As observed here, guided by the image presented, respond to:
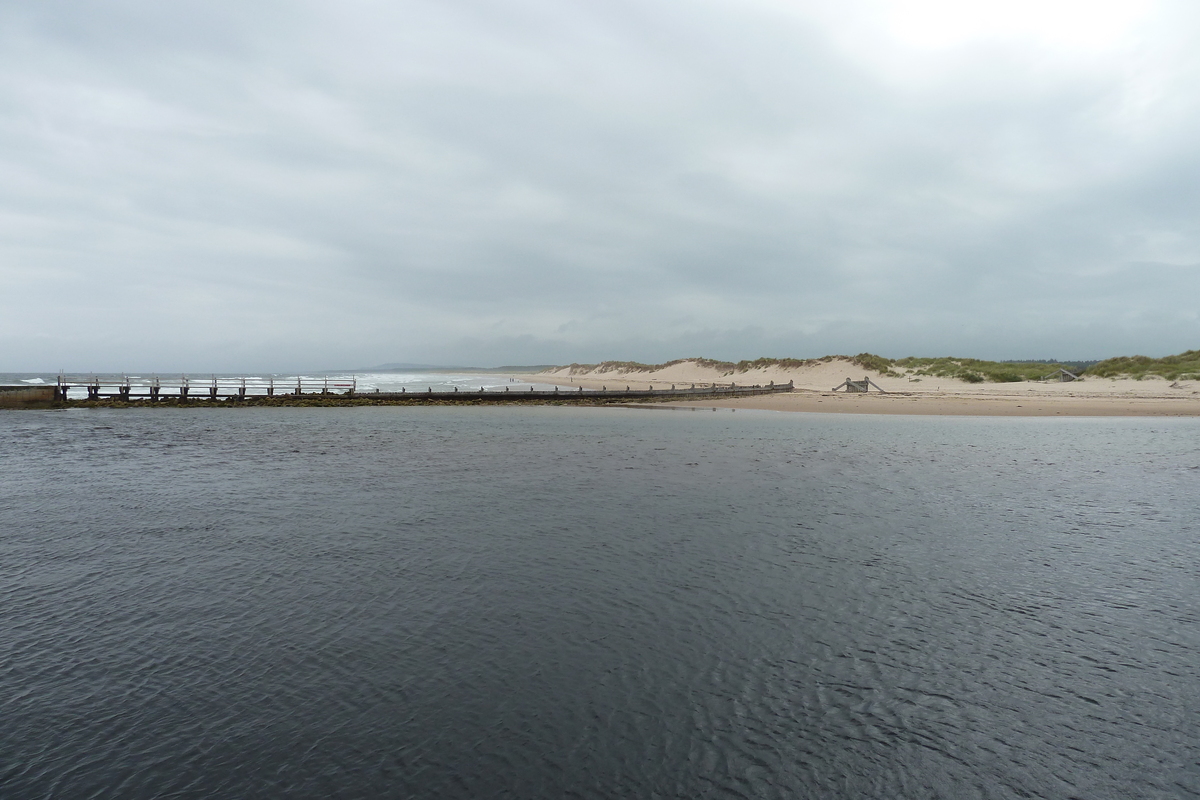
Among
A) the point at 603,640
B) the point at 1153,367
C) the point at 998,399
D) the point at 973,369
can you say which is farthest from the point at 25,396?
the point at 1153,367

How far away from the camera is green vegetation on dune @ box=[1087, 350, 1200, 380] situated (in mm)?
50188

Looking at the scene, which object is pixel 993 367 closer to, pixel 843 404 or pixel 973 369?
pixel 973 369

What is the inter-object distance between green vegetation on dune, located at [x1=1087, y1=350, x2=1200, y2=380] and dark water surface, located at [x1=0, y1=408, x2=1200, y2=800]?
46.9 m

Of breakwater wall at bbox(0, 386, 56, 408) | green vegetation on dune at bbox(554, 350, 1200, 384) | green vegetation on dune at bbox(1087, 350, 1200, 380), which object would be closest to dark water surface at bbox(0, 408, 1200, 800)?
breakwater wall at bbox(0, 386, 56, 408)

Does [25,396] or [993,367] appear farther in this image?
[993,367]

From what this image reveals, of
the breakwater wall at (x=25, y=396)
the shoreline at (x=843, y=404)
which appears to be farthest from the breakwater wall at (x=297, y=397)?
the shoreline at (x=843, y=404)

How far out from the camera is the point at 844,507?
13.5 meters

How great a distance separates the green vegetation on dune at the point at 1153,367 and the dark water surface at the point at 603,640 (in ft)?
154

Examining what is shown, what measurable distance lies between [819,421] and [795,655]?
107 ft

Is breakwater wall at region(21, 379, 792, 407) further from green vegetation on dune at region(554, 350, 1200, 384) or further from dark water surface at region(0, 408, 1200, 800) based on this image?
dark water surface at region(0, 408, 1200, 800)

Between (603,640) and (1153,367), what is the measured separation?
2653 inches

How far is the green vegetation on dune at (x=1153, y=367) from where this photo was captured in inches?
1976

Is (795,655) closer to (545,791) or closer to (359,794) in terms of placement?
(545,791)

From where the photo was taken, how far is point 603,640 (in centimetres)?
697
